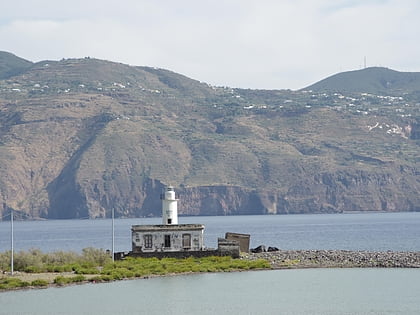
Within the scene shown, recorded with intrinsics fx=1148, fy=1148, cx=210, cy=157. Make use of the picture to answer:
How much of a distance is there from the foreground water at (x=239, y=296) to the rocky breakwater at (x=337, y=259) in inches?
144

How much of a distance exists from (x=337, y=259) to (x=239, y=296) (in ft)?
53.1

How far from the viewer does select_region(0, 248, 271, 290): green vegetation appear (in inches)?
2183

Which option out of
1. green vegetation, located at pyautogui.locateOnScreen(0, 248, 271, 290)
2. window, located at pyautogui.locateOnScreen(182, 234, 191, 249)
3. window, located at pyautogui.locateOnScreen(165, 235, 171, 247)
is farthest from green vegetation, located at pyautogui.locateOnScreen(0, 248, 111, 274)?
window, located at pyautogui.locateOnScreen(182, 234, 191, 249)

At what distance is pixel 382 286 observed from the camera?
51.6 m

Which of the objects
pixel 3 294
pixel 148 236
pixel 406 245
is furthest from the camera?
pixel 406 245

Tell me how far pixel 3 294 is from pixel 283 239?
5947cm

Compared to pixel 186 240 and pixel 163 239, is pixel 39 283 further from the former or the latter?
pixel 186 240

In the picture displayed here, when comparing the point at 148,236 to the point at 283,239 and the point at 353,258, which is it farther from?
the point at 283,239

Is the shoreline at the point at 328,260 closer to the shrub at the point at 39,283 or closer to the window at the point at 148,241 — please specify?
the shrub at the point at 39,283

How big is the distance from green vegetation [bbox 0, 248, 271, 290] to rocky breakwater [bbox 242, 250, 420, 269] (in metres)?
2.00

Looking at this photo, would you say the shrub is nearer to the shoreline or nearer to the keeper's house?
the shoreline

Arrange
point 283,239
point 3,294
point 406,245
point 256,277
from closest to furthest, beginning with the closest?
point 3,294
point 256,277
point 406,245
point 283,239

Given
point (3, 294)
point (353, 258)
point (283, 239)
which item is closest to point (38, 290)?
point (3, 294)

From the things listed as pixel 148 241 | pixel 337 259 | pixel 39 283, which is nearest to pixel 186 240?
pixel 148 241
